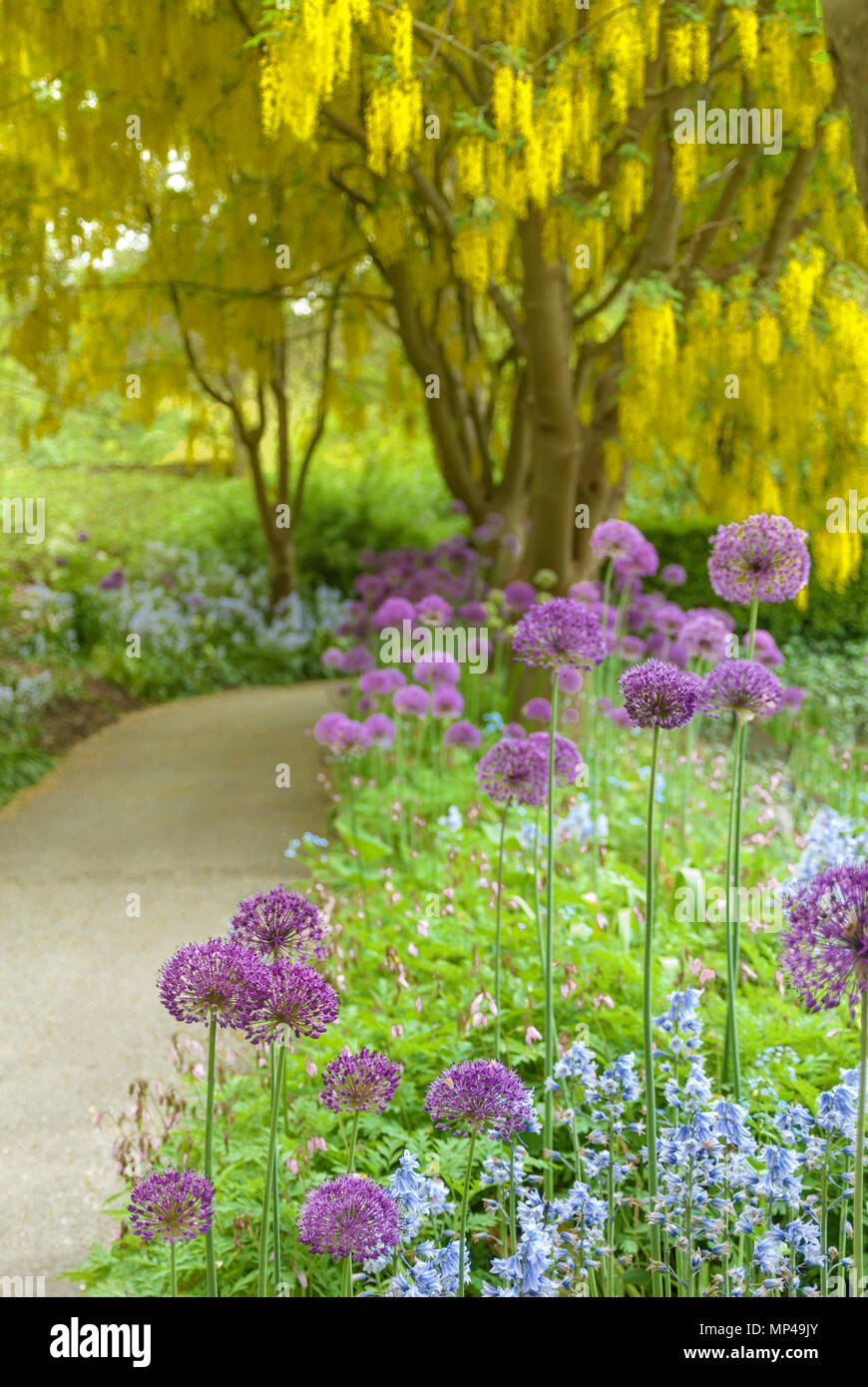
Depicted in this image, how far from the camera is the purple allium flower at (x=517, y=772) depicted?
8.02 feet

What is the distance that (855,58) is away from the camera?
1.62 m

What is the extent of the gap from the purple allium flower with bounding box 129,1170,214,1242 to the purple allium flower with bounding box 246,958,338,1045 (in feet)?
0.70

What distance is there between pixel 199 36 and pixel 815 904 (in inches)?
258

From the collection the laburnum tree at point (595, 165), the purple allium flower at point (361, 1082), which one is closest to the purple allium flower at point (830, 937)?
the purple allium flower at point (361, 1082)

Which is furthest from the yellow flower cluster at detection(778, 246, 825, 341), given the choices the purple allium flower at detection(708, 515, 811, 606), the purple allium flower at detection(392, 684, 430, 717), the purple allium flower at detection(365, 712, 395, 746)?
the purple allium flower at detection(708, 515, 811, 606)

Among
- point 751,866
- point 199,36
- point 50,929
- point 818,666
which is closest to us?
point 751,866

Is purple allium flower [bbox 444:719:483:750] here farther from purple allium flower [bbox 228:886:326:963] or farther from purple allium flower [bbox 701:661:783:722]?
purple allium flower [bbox 228:886:326:963]

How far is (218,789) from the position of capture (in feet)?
22.8

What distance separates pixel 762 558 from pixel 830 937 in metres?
1.25

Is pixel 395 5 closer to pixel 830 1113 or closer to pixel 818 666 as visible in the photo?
pixel 830 1113

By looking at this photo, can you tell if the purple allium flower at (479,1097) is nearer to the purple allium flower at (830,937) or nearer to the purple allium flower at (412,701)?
the purple allium flower at (830,937)

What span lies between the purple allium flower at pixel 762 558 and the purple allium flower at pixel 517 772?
0.52 m

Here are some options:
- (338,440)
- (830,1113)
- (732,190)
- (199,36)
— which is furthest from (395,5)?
(338,440)
